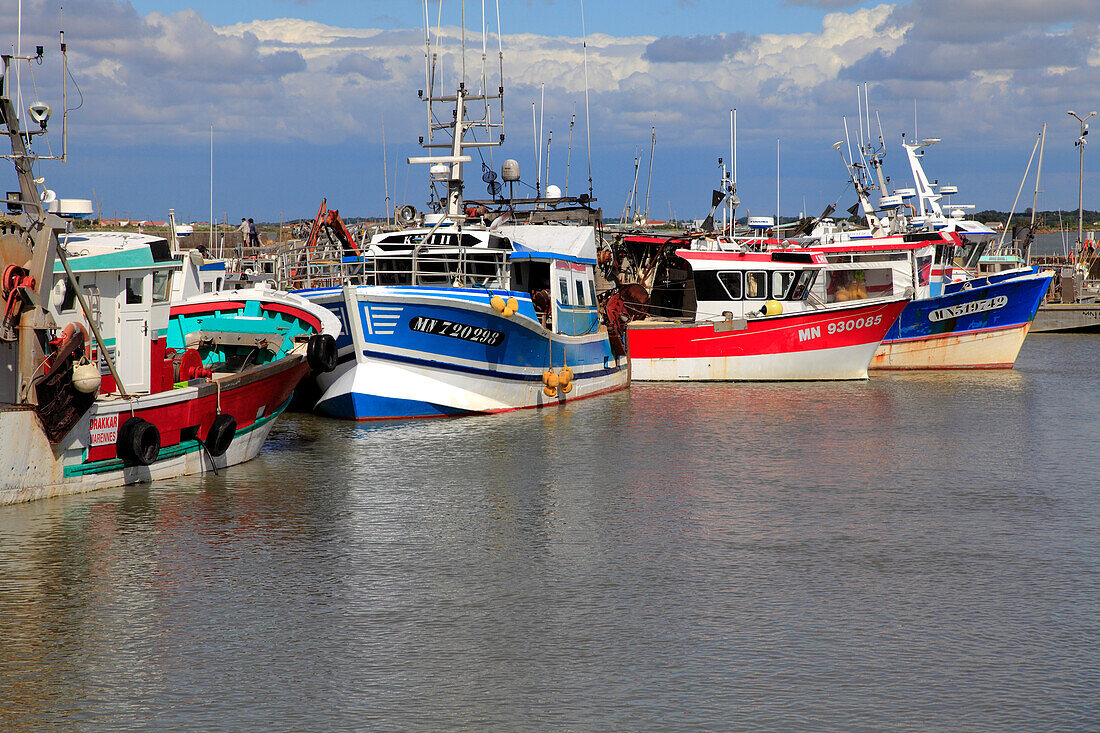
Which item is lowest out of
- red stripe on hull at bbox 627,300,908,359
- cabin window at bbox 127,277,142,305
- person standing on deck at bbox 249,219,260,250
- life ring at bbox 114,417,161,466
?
life ring at bbox 114,417,161,466

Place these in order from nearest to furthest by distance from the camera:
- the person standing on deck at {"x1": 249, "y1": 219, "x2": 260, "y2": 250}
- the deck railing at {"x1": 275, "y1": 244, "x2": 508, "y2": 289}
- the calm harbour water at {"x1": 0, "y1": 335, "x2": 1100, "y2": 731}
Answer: the calm harbour water at {"x1": 0, "y1": 335, "x2": 1100, "y2": 731} → the deck railing at {"x1": 275, "y1": 244, "x2": 508, "y2": 289} → the person standing on deck at {"x1": 249, "y1": 219, "x2": 260, "y2": 250}

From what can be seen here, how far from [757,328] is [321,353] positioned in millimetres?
12981

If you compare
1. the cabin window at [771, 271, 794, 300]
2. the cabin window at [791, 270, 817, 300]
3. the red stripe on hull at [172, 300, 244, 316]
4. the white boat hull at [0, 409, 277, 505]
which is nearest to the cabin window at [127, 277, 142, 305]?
the white boat hull at [0, 409, 277, 505]

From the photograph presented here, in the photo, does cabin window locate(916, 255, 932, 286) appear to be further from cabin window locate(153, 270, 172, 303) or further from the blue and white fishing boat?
cabin window locate(153, 270, 172, 303)

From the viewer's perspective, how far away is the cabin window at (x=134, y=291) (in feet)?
47.0

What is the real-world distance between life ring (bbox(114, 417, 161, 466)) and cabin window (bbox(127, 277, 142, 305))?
175 centimetres

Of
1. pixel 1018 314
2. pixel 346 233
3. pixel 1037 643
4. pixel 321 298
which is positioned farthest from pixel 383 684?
pixel 1018 314

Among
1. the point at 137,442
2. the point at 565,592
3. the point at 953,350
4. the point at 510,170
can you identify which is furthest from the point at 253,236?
the point at 565,592

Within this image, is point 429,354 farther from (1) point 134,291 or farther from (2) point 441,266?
(1) point 134,291

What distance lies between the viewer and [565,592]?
34.6 ft

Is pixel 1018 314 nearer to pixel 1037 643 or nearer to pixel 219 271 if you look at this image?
pixel 219 271

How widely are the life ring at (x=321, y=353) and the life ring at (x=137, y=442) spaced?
4.35 metres

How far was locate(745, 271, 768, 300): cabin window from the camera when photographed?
28.1 metres

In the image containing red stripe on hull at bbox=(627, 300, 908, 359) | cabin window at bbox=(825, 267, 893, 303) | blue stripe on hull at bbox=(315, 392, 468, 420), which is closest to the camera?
blue stripe on hull at bbox=(315, 392, 468, 420)
